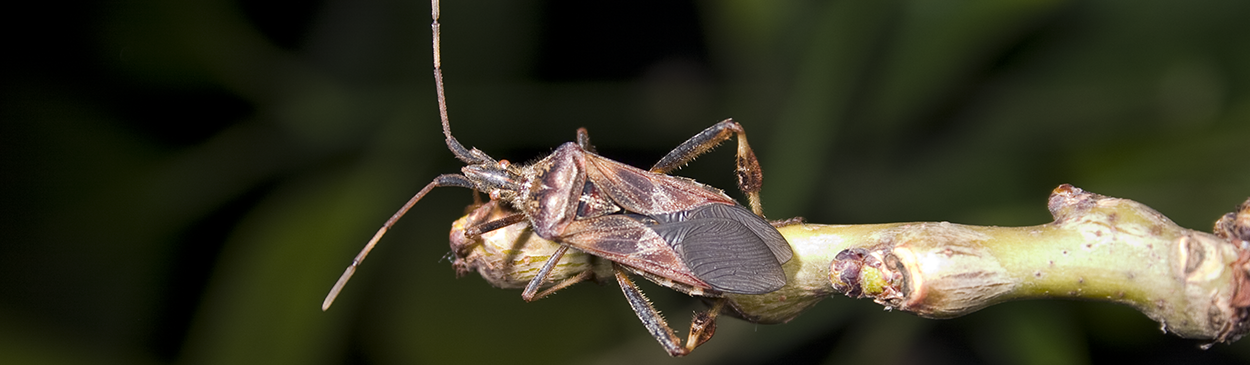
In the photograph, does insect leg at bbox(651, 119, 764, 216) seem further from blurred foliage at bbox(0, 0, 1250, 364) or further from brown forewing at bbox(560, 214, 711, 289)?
blurred foliage at bbox(0, 0, 1250, 364)

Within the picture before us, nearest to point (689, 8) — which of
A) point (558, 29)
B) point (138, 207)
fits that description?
point (558, 29)

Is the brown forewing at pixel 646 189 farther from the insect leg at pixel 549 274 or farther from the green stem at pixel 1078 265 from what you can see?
the green stem at pixel 1078 265

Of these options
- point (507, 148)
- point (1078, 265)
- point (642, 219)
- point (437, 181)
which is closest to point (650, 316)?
point (642, 219)

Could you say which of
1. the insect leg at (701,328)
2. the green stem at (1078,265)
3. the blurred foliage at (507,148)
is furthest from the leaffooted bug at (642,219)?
the blurred foliage at (507,148)

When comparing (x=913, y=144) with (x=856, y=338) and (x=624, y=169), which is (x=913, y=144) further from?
(x=624, y=169)

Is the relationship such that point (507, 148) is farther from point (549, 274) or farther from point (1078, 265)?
point (1078, 265)

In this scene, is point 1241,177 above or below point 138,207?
above
